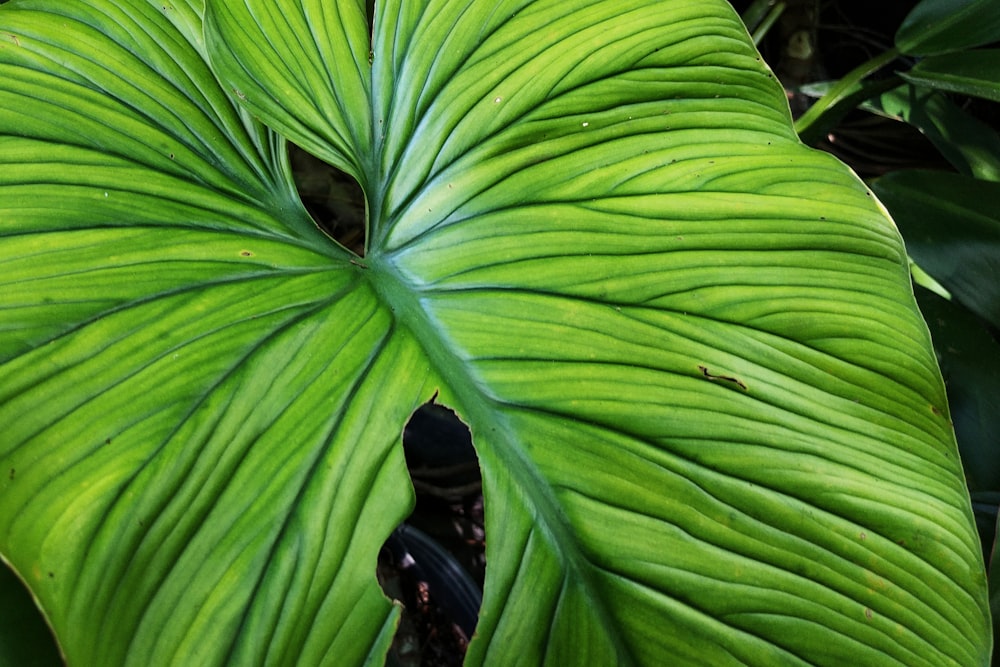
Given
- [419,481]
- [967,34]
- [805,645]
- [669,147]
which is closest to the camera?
[805,645]

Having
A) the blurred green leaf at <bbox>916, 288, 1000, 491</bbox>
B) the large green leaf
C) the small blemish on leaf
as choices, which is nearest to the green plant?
the blurred green leaf at <bbox>916, 288, 1000, 491</bbox>

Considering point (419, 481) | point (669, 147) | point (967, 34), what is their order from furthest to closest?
point (419, 481) → point (967, 34) → point (669, 147)

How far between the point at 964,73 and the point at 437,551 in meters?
0.84

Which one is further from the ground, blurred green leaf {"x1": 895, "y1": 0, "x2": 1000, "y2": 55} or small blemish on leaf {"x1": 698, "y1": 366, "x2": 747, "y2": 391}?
blurred green leaf {"x1": 895, "y1": 0, "x2": 1000, "y2": 55}

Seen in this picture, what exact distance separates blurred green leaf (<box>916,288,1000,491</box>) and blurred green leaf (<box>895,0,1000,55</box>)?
0.31 meters

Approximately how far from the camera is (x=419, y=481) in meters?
0.95

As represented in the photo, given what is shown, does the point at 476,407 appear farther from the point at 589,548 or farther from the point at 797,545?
the point at 797,545

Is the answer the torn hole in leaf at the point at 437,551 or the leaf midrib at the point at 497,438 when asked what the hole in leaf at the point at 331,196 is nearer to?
the torn hole in leaf at the point at 437,551

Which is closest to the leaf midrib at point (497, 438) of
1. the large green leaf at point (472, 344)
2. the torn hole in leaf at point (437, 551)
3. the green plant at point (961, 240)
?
the large green leaf at point (472, 344)

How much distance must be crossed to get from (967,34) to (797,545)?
75 cm

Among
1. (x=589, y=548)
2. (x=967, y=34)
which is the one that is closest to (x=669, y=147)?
(x=589, y=548)

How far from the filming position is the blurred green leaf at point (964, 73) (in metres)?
0.70

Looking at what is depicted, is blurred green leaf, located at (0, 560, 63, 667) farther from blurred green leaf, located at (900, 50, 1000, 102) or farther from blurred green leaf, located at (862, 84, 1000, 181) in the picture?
blurred green leaf, located at (862, 84, 1000, 181)

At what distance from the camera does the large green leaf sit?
38 centimetres
